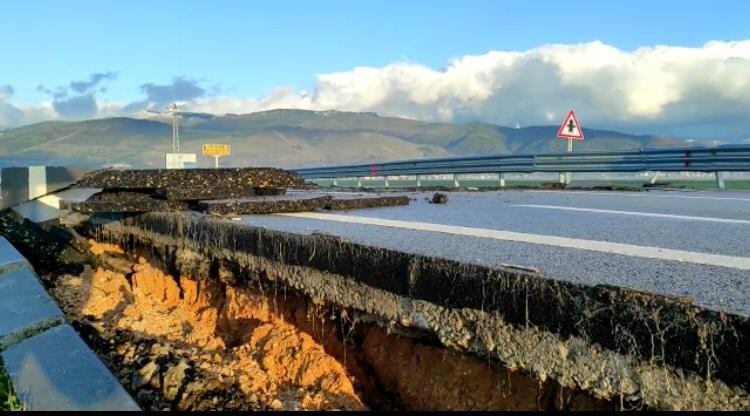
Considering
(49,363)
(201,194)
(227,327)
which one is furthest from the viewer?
(201,194)

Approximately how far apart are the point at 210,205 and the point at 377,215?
150 cm

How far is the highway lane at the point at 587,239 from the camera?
2543 mm

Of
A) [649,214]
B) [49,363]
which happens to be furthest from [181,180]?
[649,214]

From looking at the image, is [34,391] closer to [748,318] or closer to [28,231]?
[748,318]

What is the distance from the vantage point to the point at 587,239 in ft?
12.8

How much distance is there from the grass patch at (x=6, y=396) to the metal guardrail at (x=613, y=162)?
1297cm

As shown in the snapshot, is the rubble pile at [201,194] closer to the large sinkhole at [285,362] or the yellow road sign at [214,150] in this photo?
the large sinkhole at [285,362]

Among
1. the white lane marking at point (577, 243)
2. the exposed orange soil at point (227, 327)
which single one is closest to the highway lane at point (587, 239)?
the white lane marking at point (577, 243)

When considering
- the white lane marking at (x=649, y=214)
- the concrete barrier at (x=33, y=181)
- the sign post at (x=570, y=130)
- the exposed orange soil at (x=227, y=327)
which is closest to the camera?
the exposed orange soil at (x=227, y=327)

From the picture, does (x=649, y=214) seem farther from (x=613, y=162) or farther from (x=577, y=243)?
(x=613, y=162)

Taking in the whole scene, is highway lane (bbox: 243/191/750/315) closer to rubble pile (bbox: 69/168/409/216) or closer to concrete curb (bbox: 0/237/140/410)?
rubble pile (bbox: 69/168/409/216)

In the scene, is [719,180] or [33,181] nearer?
[33,181]

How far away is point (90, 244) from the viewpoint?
743 centimetres

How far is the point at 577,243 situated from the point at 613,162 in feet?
37.2
